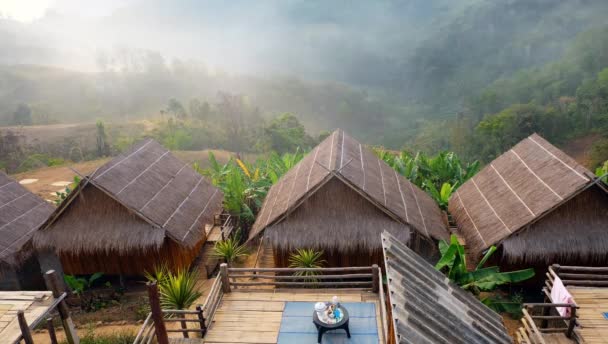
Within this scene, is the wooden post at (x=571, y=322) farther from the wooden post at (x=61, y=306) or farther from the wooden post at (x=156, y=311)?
the wooden post at (x=61, y=306)

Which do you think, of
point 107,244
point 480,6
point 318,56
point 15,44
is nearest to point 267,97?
point 318,56

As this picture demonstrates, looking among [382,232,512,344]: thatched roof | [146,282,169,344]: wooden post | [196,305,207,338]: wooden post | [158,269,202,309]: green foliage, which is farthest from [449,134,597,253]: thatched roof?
[146,282,169,344]: wooden post

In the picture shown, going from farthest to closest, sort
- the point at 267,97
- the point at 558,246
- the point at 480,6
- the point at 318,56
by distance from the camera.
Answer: the point at 318,56 < the point at 480,6 < the point at 267,97 < the point at 558,246

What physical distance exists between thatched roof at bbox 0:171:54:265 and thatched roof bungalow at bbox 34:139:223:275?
0.96m

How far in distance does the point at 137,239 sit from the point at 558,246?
10.6 metres

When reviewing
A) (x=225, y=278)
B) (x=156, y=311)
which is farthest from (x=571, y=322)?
(x=156, y=311)

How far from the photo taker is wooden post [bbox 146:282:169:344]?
641 centimetres

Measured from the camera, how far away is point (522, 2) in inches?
2963

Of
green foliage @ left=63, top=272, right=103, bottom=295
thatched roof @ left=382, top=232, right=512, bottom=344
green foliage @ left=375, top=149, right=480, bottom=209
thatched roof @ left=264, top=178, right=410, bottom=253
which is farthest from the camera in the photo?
green foliage @ left=375, top=149, right=480, bottom=209

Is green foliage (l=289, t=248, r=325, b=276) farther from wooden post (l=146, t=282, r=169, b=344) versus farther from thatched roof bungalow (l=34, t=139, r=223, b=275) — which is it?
wooden post (l=146, t=282, r=169, b=344)

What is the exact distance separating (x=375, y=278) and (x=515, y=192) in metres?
5.40

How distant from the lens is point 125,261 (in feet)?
36.6

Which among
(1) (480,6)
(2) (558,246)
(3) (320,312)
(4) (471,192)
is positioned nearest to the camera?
(3) (320,312)

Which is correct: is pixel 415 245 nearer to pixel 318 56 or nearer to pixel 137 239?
pixel 137 239
